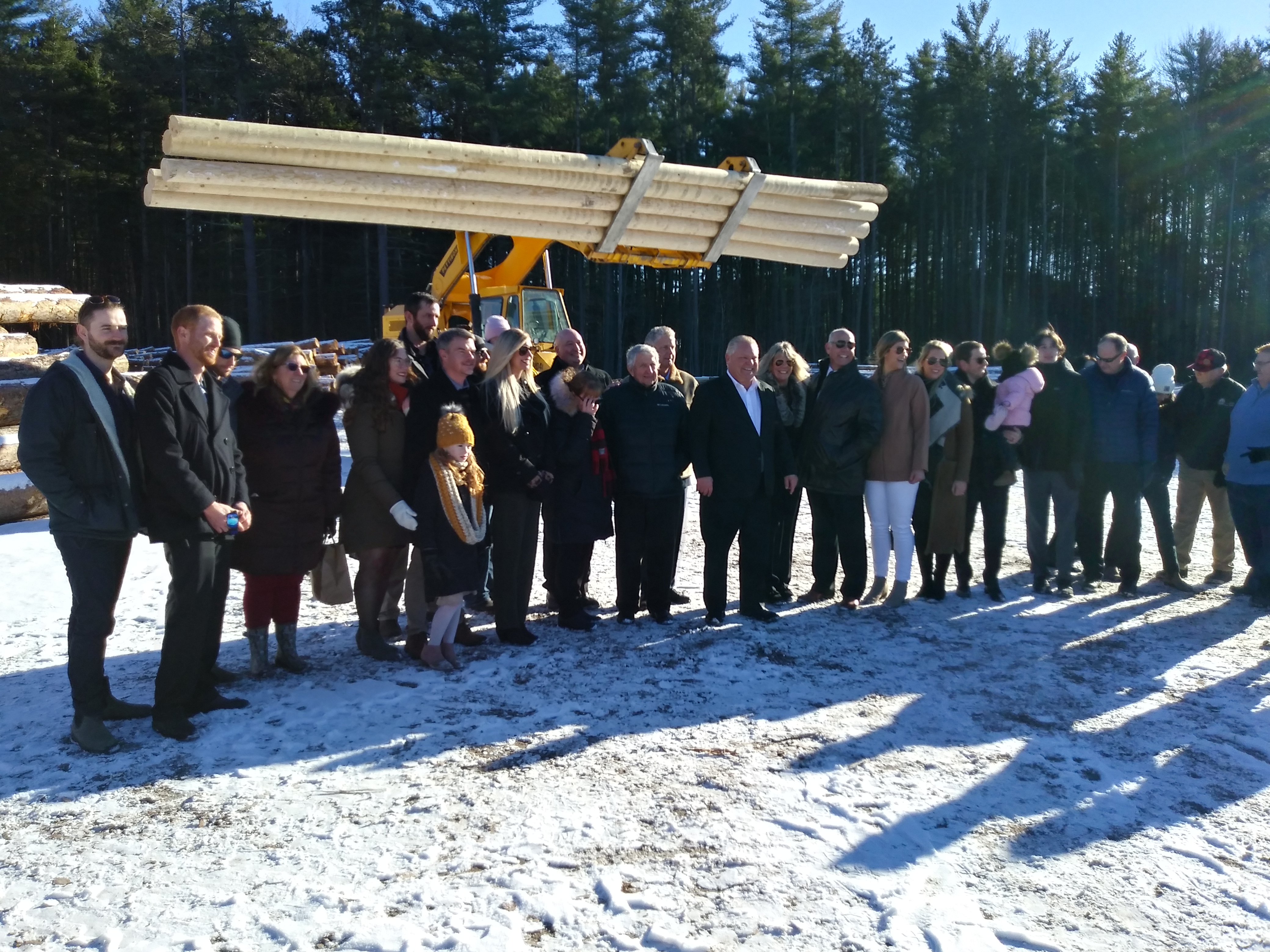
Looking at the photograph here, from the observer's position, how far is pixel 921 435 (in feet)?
19.9

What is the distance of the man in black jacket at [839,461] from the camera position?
5.99 meters

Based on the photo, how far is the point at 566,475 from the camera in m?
5.52

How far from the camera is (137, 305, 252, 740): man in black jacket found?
3.88m

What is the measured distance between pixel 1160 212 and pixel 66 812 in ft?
133

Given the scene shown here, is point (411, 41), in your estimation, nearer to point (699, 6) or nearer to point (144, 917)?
point (699, 6)

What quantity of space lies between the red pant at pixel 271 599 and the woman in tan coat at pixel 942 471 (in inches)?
159

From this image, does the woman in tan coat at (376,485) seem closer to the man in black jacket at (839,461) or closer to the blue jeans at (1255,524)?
the man in black jacket at (839,461)

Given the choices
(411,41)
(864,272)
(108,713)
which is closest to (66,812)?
(108,713)

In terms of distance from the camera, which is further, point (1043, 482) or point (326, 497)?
point (1043, 482)

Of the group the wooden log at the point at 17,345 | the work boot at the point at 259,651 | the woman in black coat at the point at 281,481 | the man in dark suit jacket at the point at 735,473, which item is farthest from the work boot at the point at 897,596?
the wooden log at the point at 17,345

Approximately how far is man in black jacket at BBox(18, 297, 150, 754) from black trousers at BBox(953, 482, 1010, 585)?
16.8 feet

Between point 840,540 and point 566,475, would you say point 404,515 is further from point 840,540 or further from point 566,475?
point 840,540

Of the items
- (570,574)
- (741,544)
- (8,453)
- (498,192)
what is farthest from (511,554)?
(8,453)

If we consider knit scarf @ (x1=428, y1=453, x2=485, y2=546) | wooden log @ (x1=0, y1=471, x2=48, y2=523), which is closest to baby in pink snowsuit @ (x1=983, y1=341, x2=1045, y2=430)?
knit scarf @ (x1=428, y1=453, x2=485, y2=546)
